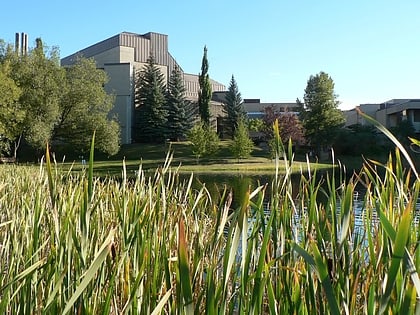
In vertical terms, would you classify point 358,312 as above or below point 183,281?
below

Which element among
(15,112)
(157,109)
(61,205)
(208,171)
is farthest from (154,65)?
(61,205)

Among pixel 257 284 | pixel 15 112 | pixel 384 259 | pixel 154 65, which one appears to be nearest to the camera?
pixel 257 284

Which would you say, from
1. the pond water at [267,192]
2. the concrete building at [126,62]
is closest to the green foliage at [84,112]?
the concrete building at [126,62]

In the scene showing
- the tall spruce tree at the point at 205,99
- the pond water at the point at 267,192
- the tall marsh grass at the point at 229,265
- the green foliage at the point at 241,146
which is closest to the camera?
the tall marsh grass at the point at 229,265

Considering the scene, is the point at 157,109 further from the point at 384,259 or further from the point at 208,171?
the point at 384,259

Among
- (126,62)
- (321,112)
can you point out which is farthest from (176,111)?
(321,112)

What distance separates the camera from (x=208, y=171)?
1055 inches

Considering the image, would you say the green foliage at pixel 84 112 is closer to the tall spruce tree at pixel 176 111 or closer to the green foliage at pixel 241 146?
the green foliage at pixel 241 146

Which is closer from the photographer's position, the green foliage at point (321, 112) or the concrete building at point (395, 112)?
the green foliage at point (321, 112)

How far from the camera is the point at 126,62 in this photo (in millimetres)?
41406

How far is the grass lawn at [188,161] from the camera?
27.0 metres

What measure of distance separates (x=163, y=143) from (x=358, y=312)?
35.6 metres

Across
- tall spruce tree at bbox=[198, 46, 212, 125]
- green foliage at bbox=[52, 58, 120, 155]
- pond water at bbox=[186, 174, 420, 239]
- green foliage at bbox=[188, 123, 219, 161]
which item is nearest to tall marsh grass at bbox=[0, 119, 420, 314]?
pond water at bbox=[186, 174, 420, 239]

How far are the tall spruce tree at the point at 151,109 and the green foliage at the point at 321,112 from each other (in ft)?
36.7
